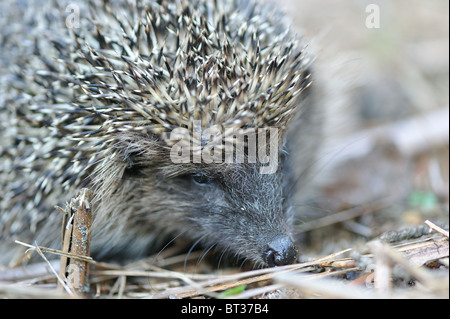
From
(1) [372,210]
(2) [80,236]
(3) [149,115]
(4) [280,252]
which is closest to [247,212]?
(4) [280,252]

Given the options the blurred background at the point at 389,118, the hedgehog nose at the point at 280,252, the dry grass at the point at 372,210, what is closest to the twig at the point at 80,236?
the dry grass at the point at 372,210

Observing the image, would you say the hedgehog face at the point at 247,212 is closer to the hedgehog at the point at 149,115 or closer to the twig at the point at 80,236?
the hedgehog at the point at 149,115

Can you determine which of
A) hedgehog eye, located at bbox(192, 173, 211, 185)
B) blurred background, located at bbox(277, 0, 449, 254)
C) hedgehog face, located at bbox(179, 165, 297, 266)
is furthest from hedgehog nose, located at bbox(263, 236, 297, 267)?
blurred background, located at bbox(277, 0, 449, 254)

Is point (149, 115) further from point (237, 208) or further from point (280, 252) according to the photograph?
point (280, 252)

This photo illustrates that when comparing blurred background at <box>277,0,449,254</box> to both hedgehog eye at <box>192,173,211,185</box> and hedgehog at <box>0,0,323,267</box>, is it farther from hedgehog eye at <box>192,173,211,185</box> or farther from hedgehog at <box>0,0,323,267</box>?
hedgehog eye at <box>192,173,211,185</box>

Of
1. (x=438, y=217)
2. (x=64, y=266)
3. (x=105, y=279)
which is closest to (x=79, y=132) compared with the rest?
(x=64, y=266)

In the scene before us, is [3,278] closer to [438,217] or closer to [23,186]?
[23,186]
